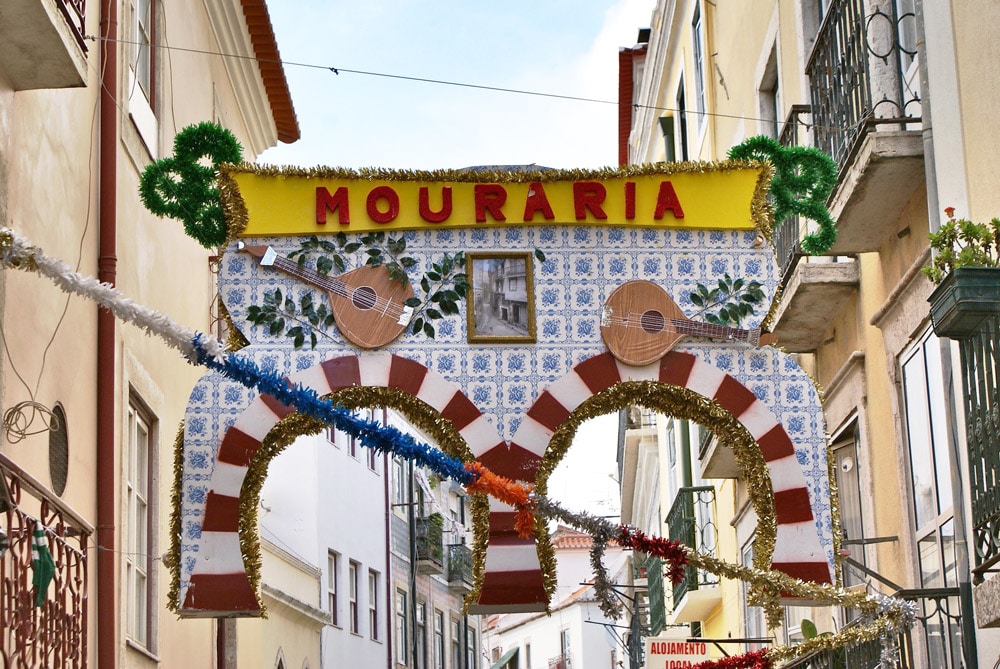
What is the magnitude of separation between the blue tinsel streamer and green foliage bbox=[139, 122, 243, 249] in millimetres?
1476

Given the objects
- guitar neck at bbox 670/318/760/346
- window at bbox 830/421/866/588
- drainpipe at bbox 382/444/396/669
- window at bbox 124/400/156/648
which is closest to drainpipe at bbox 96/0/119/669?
window at bbox 124/400/156/648

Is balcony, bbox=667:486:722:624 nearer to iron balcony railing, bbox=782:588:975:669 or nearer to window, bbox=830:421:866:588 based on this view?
window, bbox=830:421:866:588

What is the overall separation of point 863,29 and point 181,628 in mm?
6984

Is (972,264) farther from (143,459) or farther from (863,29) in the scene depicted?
(143,459)

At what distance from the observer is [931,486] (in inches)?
388

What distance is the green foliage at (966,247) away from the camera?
287 inches

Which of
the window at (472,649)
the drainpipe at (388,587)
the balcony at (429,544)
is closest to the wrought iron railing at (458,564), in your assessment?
the balcony at (429,544)

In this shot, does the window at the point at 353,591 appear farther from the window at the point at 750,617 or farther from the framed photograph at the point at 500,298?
the framed photograph at the point at 500,298

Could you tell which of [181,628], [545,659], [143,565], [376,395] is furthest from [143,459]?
[545,659]

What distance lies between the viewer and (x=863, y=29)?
10.1m

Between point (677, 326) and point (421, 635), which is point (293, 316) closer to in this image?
point (677, 326)

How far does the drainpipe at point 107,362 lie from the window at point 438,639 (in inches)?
868

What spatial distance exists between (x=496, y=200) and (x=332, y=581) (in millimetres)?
15942

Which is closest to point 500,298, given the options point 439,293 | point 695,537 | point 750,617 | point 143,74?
point 439,293
